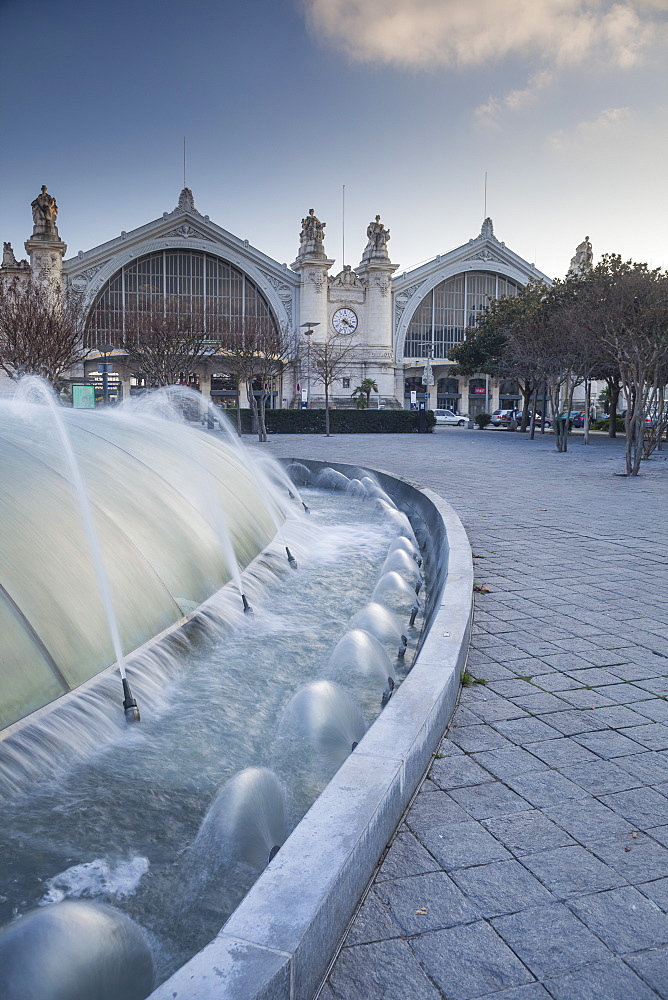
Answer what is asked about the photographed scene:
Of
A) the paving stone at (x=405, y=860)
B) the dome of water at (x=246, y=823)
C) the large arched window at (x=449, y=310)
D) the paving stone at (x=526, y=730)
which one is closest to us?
the paving stone at (x=405, y=860)

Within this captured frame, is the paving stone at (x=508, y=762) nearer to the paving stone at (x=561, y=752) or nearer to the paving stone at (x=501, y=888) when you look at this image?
the paving stone at (x=561, y=752)

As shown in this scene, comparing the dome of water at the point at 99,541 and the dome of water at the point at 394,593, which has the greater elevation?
the dome of water at the point at 99,541

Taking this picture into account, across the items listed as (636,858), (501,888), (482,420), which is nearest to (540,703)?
(636,858)

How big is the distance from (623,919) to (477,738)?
4.18 ft

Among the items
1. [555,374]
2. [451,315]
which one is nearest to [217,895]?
[555,374]

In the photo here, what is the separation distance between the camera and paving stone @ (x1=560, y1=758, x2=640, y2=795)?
3176 millimetres

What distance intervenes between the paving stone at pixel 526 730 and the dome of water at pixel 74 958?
6.38 feet

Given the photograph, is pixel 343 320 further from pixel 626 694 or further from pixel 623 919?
pixel 623 919

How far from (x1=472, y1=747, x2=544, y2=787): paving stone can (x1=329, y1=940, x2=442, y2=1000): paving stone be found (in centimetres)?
119

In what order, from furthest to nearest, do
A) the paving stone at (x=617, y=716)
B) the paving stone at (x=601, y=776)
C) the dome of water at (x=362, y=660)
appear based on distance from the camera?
1. the dome of water at (x=362, y=660)
2. the paving stone at (x=617, y=716)
3. the paving stone at (x=601, y=776)

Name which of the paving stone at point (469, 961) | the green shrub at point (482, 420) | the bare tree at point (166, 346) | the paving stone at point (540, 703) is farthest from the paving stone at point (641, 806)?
the green shrub at point (482, 420)

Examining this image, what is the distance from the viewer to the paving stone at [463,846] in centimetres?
265

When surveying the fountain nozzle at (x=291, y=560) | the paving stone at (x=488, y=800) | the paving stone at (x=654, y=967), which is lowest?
the paving stone at (x=654, y=967)

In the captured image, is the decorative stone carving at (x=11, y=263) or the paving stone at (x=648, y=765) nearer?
the paving stone at (x=648, y=765)
